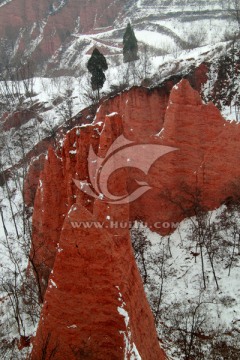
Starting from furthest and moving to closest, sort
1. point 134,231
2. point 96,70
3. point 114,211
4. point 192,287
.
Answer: point 96,70
point 134,231
point 192,287
point 114,211

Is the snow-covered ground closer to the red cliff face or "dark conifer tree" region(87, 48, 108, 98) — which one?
the red cliff face

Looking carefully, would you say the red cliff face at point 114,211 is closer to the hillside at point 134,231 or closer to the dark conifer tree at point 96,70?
the hillside at point 134,231

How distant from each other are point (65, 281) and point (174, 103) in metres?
16.4

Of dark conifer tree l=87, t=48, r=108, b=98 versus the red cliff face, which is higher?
dark conifer tree l=87, t=48, r=108, b=98

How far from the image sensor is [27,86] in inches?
2381

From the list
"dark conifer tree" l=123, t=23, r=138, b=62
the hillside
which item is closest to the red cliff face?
the hillside

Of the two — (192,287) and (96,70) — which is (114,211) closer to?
(192,287)

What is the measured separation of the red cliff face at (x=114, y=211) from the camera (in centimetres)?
1021

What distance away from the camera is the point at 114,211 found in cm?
1470

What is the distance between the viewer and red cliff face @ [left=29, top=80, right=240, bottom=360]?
10.2 metres

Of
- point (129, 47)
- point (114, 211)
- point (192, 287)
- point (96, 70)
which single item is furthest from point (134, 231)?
point (129, 47)

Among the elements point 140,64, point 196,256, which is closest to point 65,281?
point 196,256

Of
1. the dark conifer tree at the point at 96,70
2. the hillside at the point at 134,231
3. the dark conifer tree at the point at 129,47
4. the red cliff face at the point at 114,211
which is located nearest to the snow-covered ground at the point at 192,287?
the hillside at the point at 134,231

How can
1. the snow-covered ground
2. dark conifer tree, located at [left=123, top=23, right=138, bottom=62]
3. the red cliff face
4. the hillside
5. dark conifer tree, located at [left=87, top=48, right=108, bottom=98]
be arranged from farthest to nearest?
dark conifer tree, located at [left=123, top=23, right=138, bottom=62] → dark conifer tree, located at [left=87, top=48, right=108, bottom=98] → the snow-covered ground → the hillside → the red cliff face
